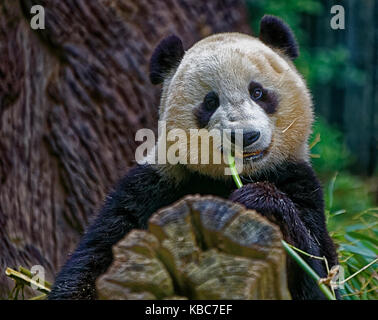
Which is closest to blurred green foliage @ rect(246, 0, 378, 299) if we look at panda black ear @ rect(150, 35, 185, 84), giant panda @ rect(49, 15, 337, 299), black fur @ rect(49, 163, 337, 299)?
panda black ear @ rect(150, 35, 185, 84)

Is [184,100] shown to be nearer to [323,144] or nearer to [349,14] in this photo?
[323,144]

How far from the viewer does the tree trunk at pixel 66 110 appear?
15.6 ft

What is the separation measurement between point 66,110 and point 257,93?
2.36 metres

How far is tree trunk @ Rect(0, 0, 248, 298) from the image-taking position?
15.6 ft

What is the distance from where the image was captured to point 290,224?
9.06 feet

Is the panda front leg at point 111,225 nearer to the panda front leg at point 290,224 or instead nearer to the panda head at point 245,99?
the panda head at point 245,99

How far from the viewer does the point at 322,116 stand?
415 inches

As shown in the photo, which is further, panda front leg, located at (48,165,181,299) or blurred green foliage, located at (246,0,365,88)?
blurred green foliage, located at (246,0,365,88)

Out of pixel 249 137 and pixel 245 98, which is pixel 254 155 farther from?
pixel 245 98

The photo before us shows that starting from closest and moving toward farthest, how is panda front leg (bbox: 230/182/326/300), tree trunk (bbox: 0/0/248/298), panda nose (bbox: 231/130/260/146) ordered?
1. panda front leg (bbox: 230/182/326/300)
2. panda nose (bbox: 231/130/260/146)
3. tree trunk (bbox: 0/0/248/298)

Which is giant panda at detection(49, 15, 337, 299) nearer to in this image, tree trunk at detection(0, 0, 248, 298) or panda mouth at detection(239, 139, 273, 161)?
panda mouth at detection(239, 139, 273, 161)

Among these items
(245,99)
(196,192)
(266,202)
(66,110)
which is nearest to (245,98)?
(245,99)
